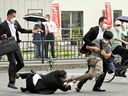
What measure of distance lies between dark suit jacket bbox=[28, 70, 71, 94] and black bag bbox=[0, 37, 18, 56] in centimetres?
101

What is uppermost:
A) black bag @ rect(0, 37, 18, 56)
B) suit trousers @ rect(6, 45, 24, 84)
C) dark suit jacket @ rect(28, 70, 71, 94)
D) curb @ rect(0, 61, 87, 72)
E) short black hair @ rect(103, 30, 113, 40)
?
short black hair @ rect(103, 30, 113, 40)

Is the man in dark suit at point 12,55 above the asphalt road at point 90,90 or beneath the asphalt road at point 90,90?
above

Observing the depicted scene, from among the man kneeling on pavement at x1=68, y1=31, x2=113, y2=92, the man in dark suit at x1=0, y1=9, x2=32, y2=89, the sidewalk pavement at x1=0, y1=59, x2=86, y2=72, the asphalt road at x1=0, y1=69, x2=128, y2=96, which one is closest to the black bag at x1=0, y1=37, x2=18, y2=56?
the man in dark suit at x1=0, y1=9, x2=32, y2=89

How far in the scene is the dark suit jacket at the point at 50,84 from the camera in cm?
1251

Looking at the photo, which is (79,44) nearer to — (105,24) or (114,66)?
(114,66)

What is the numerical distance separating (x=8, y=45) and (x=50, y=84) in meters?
1.39

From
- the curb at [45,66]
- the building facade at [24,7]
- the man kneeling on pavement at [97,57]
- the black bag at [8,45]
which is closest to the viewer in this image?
the man kneeling on pavement at [97,57]

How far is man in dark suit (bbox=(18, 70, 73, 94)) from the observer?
12508mm

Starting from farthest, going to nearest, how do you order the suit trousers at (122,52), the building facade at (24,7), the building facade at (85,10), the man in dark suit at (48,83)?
the building facade at (85,10) < the building facade at (24,7) < the suit trousers at (122,52) < the man in dark suit at (48,83)

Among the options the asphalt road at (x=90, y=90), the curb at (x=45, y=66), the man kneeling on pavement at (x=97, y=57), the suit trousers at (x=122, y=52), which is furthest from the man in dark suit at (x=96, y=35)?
the curb at (x=45, y=66)

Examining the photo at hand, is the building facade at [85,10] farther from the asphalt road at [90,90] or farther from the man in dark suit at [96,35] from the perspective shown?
the man in dark suit at [96,35]

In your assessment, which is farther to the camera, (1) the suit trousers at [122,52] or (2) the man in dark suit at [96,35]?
(1) the suit trousers at [122,52]

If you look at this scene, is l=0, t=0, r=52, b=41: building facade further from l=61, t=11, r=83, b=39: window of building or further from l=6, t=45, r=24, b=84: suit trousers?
l=6, t=45, r=24, b=84: suit trousers

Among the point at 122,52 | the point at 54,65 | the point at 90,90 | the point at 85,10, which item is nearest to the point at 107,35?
the point at 90,90
